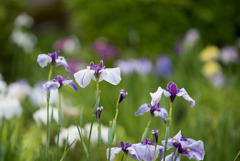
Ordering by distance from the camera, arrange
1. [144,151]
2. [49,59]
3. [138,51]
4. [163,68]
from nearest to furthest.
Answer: [144,151] → [49,59] → [163,68] → [138,51]

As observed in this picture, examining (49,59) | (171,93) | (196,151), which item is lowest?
(196,151)

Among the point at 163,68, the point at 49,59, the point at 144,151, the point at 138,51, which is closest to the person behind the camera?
the point at 144,151

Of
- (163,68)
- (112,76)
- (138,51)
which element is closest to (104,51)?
(138,51)

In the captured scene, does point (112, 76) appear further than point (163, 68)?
No

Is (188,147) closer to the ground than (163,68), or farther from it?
closer to the ground

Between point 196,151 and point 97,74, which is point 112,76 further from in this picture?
point 196,151

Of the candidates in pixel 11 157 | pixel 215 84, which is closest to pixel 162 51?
pixel 215 84

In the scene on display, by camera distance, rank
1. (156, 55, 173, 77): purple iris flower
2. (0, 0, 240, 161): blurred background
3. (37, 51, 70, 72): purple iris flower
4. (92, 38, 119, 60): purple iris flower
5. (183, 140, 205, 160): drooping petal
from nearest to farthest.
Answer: (183, 140, 205, 160): drooping petal → (37, 51, 70, 72): purple iris flower → (0, 0, 240, 161): blurred background → (156, 55, 173, 77): purple iris flower → (92, 38, 119, 60): purple iris flower

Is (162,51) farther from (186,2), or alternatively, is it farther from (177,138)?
(177,138)

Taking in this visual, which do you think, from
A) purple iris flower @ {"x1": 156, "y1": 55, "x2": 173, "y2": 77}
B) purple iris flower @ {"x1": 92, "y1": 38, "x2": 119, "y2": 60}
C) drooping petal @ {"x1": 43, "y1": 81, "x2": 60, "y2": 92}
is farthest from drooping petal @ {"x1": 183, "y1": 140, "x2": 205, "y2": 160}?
purple iris flower @ {"x1": 92, "y1": 38, "x2": 119, "y2": 60}

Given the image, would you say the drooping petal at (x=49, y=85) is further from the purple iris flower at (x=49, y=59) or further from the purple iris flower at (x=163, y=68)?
the purple iris flower at (x=163, y=68)

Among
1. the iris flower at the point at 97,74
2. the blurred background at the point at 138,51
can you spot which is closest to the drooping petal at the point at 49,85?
the iris flower at the point at 97,74

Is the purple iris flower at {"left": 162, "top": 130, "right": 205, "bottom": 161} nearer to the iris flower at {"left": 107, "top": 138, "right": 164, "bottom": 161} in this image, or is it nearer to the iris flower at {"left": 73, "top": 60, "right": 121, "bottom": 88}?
the iris flower at {"left": 107, "top": 138, "right": 164, "bottom": 161}
